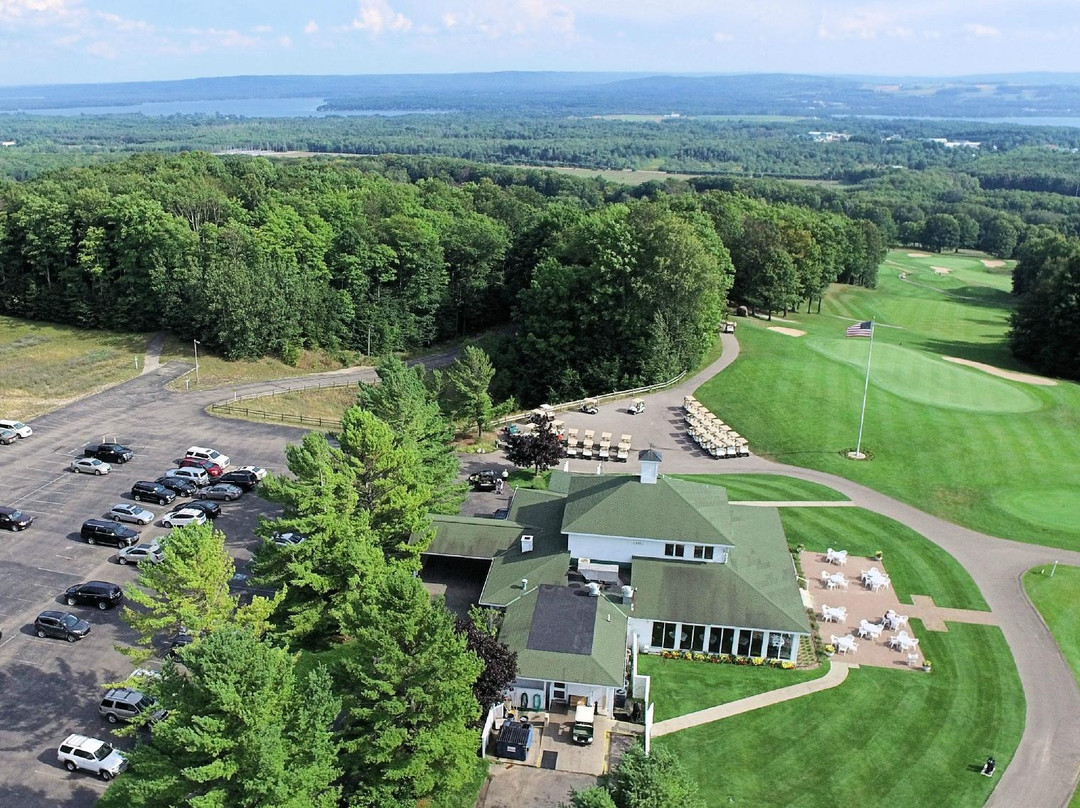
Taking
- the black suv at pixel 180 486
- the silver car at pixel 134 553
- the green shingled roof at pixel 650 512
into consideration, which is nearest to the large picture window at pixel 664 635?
the green shingled roof at pixel 650 512

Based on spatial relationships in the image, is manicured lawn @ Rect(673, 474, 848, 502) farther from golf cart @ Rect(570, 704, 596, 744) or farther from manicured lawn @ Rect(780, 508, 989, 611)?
golf cart @ Rect(570, 704, 596, 744)

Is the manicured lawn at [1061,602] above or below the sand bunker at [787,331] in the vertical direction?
above

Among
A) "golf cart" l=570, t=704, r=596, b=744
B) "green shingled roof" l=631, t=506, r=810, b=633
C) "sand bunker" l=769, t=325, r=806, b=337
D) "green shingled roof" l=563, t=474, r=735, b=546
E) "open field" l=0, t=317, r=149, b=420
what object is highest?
"green shingled roof" l=563, t=474, r=735, b=546

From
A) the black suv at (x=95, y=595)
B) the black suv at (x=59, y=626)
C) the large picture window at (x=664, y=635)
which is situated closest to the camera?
the black suv at (x=59, y=626)

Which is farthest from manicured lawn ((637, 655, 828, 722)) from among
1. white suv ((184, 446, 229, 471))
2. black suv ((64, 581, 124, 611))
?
white suv ((184, 446, 229, 471))

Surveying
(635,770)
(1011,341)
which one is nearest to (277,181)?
(1011,341)

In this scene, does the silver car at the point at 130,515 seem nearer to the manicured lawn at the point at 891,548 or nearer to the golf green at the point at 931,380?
the manicured lawn at the point at 891,548

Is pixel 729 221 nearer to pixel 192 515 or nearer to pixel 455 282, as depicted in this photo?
pixel 455 282
